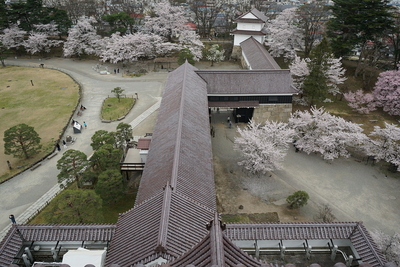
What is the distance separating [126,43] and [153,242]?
1559 inches

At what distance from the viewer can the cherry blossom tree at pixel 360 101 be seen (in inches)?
1186

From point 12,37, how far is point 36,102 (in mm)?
23427

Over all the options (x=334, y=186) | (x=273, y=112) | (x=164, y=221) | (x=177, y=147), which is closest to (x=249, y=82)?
(x=273, y=112)

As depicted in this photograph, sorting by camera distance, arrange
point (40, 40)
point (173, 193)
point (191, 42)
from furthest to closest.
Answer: point (40, 40) < point (191, 42) < point (173, 193)

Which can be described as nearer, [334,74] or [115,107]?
[334,74]

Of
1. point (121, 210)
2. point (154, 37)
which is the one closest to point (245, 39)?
point (154, 37)

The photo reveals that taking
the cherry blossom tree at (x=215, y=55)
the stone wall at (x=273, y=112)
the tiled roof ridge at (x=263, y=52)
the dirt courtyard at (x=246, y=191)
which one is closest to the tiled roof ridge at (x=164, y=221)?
the dirt courtyard at (x=246, y=191)

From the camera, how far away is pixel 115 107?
106ft

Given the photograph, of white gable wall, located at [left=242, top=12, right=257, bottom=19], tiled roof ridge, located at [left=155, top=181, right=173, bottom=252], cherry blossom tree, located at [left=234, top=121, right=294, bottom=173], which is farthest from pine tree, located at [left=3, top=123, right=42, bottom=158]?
white gable wall, located at [left=242, top=12, right=257, bottom=19]

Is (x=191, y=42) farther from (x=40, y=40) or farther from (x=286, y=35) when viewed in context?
(x=40, y=40)

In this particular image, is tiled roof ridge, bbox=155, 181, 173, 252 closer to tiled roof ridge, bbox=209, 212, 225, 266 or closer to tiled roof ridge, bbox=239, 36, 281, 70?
tiled roof ridge, bbox=209, 212, 225, 266

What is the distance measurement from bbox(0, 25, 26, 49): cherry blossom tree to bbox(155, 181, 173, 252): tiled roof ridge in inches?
2019

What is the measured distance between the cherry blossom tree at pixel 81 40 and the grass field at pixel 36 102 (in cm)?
598

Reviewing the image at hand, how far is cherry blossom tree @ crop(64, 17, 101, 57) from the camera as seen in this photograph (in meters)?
46.3
